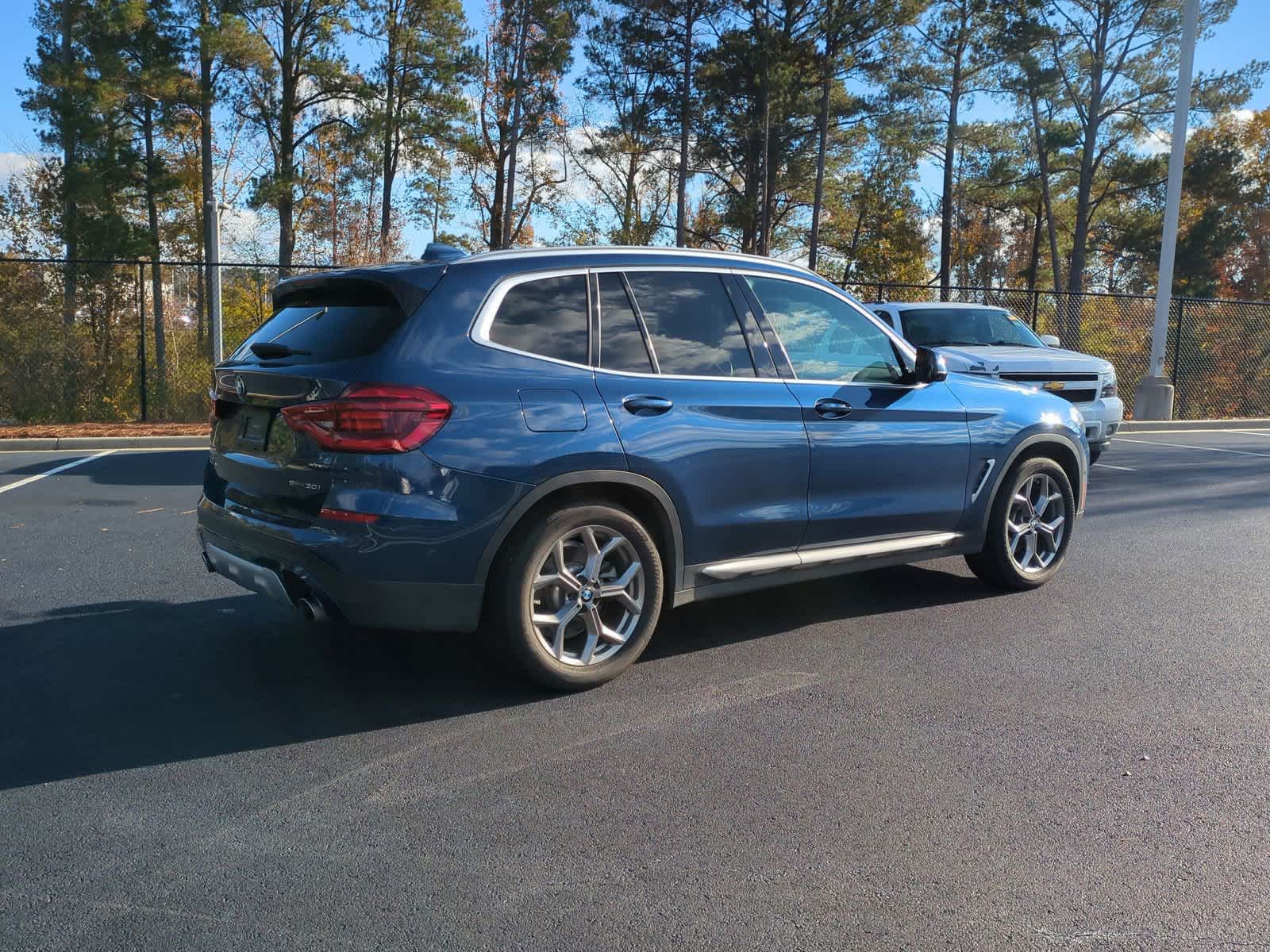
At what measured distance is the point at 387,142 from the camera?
33.6 m

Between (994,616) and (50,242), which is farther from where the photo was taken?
(50,242)

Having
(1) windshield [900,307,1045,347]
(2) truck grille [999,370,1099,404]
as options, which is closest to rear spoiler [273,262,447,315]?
(2) truck grille [999,370,1099,404]

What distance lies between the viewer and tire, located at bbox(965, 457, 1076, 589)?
5.94m

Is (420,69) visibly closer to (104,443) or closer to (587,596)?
(104,443)

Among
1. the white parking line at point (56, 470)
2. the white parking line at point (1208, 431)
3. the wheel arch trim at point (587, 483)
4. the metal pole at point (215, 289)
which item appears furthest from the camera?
the white parking line at point (1208, 431)

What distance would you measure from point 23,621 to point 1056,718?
487 cm

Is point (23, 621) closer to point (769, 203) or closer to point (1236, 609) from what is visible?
point (1236, 609)

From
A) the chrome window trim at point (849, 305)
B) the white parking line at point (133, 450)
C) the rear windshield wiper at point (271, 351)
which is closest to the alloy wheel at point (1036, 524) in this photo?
the chrome window trim at point (849, 305)

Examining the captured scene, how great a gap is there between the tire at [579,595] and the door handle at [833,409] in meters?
1.11

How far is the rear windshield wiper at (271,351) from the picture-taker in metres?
4.33

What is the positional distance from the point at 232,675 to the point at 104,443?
36.0 ft

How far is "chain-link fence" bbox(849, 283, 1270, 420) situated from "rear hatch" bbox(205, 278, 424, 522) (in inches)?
688

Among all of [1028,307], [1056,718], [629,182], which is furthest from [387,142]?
[1056,718]

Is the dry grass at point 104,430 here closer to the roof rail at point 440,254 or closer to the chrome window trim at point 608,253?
the roof rail at point 440,254
